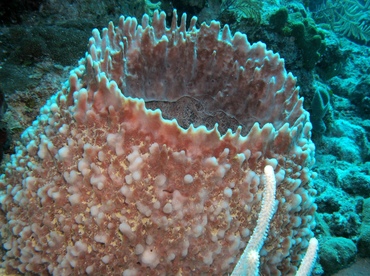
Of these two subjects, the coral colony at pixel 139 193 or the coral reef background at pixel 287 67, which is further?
the coral reef background at pixel 287 67

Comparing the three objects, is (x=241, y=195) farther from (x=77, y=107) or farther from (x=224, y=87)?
(x=224, y=87)

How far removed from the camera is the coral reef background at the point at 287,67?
274 cm

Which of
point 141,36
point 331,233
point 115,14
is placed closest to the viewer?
point 141,36

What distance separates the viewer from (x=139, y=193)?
5.05 ft

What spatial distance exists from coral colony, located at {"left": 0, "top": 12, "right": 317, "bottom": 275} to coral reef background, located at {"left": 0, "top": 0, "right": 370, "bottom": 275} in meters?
0.80

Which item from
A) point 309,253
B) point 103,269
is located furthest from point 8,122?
point 309,253

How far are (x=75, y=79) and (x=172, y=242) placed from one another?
1.28 metres

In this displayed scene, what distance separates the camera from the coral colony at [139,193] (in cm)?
154

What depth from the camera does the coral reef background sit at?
2740 millimetres

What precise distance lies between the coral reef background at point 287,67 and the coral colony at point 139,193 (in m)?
0.80

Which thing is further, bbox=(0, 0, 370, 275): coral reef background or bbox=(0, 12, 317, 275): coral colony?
bbox=(0, 0, 370, 275): coral reef background

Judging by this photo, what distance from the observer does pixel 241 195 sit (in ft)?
5.48

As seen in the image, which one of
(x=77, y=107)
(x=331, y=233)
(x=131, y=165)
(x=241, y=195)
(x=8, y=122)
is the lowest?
(x=331, y=233)

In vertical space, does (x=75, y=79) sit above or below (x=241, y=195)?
above
